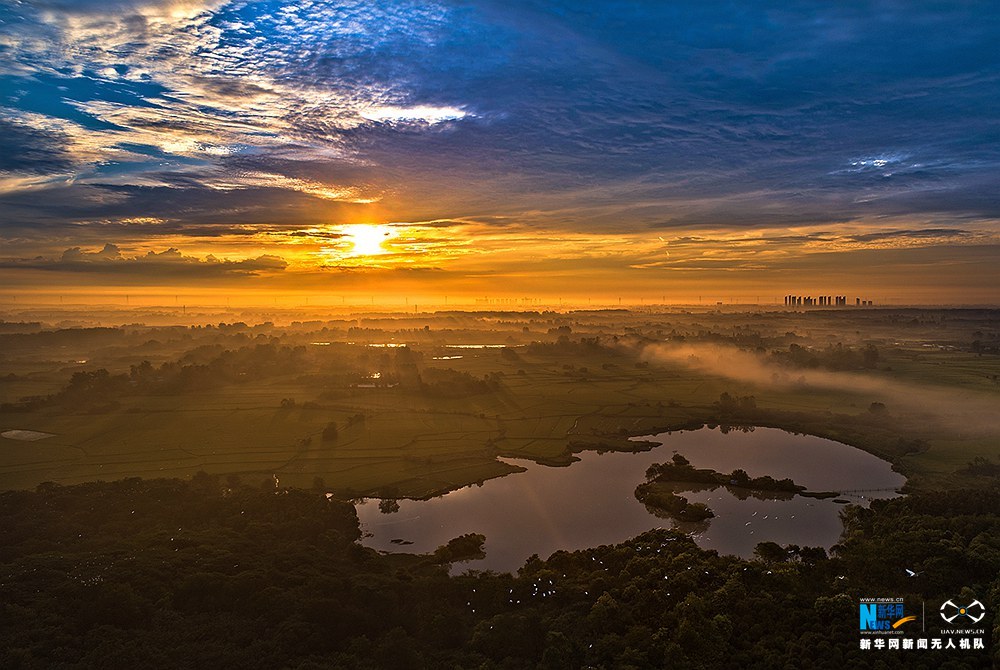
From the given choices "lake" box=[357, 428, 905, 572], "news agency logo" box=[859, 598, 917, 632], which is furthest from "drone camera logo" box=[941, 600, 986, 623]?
"lake" box=[357, 428, 905, 572]

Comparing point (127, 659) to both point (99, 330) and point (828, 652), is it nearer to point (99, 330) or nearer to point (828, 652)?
point (828, 652)

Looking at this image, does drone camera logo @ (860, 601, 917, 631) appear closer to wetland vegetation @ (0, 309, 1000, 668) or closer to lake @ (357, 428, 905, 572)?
wetland vegetation @ (0, 309, 1000, 668)

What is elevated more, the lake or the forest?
the forest

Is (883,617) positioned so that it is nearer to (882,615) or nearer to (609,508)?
(882,615)

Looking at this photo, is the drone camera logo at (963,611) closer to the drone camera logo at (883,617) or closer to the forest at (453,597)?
the forest at (453,597)

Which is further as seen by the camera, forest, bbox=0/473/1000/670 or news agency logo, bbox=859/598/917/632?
forest, bbox=0/473/1000/670

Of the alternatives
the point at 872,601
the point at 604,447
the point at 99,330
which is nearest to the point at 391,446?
the point at 604,447
